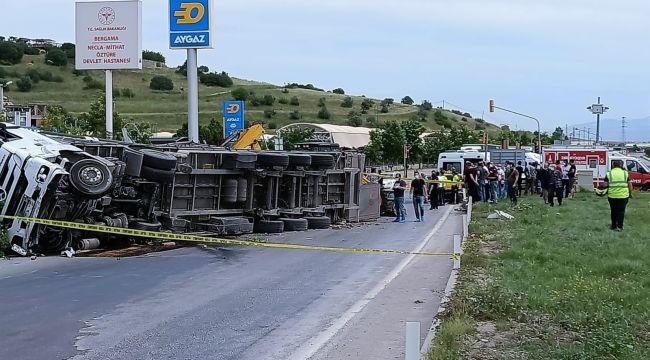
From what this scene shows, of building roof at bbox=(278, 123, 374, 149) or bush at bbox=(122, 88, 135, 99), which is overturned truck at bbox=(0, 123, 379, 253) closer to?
building roof at bbox=(278, 123, 374, 149)

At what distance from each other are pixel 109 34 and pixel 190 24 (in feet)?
8.49

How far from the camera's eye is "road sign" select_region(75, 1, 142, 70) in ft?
86.1

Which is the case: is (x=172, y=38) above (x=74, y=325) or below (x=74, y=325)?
above

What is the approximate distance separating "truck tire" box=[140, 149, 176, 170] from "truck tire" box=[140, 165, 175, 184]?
0.19 feet

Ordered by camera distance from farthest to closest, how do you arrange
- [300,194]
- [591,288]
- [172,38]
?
[172,38] → [300,194] → [591,288]

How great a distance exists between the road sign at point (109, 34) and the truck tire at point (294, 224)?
9.43 m

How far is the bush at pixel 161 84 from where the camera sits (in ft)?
345

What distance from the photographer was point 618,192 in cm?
1831

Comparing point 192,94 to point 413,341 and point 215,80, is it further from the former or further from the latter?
point 215,80

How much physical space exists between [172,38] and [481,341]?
69.2ft

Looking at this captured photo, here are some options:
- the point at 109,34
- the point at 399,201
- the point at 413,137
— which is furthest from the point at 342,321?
the point at 413,137

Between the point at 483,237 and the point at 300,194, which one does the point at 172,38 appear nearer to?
the point at 300,194

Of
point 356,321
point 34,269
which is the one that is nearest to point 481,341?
point 356,321

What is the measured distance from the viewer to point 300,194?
20.5 metres
